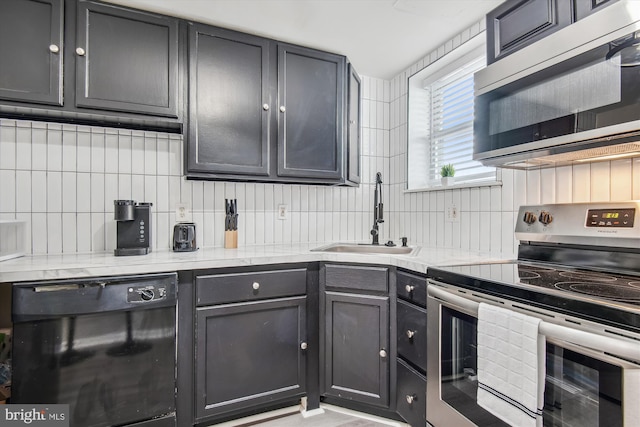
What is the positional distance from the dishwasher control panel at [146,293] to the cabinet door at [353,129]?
4.51ft

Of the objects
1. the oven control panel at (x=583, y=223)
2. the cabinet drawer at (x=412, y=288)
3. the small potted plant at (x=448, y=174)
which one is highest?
the small potted plant at (x=448, y=174)

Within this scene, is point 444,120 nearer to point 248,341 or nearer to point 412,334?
point 412,334

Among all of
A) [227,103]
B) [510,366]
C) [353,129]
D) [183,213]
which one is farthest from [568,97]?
[183,213]

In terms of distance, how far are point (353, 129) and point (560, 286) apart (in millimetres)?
1642

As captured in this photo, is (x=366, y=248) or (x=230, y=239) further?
(x=366, y=248)

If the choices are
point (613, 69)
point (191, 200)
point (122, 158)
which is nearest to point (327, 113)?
point (191, 200)

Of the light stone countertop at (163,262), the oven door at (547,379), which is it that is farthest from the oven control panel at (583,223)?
the oven door at (547,379)

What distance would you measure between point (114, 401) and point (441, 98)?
8.70 ft

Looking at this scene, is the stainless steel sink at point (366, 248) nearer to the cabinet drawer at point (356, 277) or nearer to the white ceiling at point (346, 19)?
the cabinet drawer at point (356, 277)

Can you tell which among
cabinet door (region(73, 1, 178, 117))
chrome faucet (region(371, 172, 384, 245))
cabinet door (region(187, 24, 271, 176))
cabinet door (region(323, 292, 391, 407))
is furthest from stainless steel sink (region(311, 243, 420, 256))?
cabinet door (region(73, 1, 178, 117))

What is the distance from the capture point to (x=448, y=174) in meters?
2.23

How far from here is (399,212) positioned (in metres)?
2.68

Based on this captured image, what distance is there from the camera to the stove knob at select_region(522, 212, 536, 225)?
1575mm

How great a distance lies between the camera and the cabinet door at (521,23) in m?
1.27
